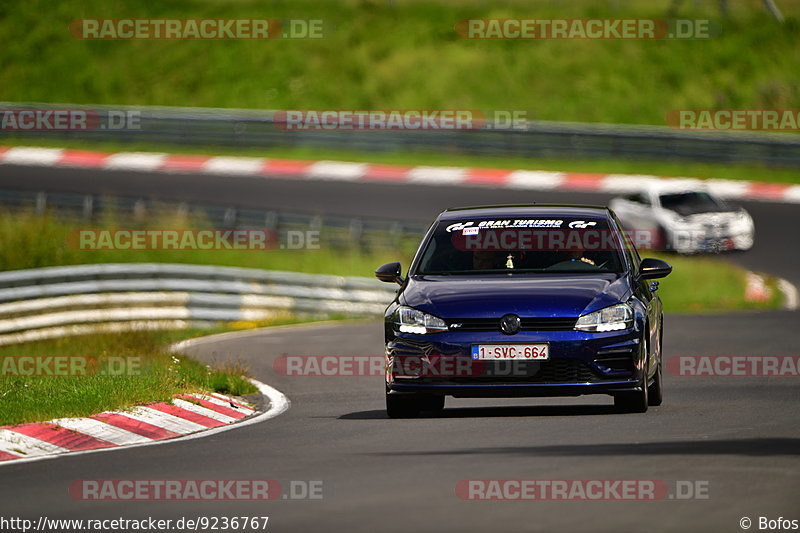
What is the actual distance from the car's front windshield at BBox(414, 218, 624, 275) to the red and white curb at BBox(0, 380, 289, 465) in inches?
72.4

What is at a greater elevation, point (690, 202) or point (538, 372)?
point (690, 202)

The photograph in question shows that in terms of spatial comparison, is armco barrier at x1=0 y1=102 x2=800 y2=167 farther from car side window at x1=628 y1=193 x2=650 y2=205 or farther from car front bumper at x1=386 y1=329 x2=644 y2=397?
car front bumper at x1=386 y1=329 x2=644 y2=397

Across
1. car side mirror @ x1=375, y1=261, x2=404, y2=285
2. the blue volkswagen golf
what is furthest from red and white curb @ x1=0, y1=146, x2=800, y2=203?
car side mirror @ x1=375, y1=261, x2=404, y2=285

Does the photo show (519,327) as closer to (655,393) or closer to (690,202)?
(655,393)

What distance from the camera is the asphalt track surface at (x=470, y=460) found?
25.1ft

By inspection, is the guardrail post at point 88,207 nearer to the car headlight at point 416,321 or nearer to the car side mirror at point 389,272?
the car side mirror at point 389,272

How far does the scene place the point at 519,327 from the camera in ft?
36.8

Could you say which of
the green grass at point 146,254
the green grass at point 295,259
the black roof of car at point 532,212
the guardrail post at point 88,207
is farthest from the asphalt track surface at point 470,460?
the guardrail post at point 88,207

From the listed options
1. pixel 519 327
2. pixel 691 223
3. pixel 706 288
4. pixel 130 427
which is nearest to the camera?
pixel 519 327

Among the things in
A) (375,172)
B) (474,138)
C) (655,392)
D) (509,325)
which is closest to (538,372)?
(509,325)

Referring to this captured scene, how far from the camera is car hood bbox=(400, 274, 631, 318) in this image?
11.3 meters

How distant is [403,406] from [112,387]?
2.62 meters

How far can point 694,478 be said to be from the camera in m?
8.45

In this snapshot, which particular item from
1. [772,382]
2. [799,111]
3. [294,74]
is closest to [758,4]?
[799,111]
